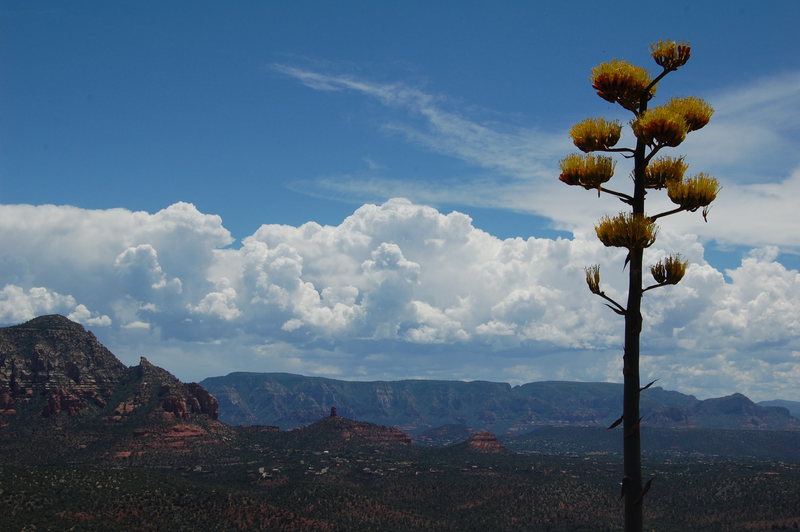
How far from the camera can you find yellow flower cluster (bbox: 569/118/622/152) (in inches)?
624

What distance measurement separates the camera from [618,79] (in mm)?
15719

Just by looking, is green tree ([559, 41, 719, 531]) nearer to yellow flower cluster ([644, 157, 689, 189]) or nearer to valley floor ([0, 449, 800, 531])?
yellow flower cluster ([644, 157, 689, 189])

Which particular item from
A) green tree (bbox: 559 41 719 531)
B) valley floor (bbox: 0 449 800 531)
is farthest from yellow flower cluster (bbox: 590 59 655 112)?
valley floor (bbox: 0 449 800 531)

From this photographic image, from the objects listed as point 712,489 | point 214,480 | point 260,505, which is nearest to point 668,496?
point 712,489

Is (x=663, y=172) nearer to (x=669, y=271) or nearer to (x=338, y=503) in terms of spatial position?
(x=669, y=271)

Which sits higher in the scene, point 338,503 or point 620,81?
point 620,81

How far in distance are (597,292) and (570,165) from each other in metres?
2.87

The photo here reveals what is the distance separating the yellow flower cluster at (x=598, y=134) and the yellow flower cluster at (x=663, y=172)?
1039mm

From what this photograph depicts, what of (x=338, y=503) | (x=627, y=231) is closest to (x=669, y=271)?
(x=627, y=231)

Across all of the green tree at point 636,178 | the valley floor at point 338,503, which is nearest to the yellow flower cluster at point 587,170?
the green tree at point 636,178

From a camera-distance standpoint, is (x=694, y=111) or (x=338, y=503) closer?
(x=694, y=111)

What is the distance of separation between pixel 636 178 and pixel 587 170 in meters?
1.02

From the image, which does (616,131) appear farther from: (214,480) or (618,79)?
(214,480)

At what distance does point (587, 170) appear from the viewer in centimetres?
1589
